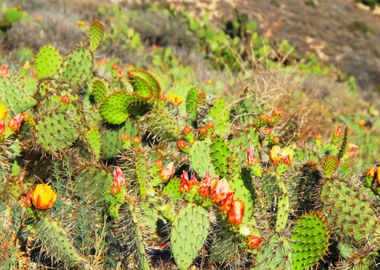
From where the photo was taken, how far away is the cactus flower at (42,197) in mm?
2213

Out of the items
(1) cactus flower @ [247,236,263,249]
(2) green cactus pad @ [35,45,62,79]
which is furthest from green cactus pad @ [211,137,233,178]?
(2) green cactus pad @ [35,45,62,79]

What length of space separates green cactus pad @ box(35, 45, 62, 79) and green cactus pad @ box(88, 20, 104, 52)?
33cm

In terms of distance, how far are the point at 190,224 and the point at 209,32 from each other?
9.43 m

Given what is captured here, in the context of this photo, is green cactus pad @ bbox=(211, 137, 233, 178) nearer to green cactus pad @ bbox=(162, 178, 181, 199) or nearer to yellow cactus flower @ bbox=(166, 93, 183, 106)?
green cactus pad @ bbox=(162, 178, 181, 199)

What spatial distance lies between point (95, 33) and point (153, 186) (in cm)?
153

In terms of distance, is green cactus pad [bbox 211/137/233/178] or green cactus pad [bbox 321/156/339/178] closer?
green cactus pad [bbox 321/156/339/178]

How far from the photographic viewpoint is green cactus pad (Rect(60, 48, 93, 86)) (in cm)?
392

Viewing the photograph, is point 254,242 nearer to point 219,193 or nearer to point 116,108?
point 219,193

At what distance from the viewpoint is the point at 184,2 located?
20.7m

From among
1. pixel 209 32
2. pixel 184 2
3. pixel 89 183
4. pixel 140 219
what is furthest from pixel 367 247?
pixel 184 2

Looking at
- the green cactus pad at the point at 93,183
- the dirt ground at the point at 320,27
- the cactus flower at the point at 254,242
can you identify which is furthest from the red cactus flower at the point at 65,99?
the dirt ground at the point at 320,27

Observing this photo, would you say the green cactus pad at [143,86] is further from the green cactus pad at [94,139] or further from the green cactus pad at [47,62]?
the green cactus pad at [47,62]

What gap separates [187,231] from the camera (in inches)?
91.8

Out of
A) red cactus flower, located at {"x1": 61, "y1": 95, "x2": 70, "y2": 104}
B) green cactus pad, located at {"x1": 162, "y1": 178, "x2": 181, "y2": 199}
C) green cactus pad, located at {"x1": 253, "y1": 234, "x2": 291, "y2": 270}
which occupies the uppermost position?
green cactus pad, located at {"x1": 253, "y1": 234, "x2": 291, "y2": 270}
